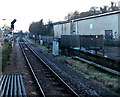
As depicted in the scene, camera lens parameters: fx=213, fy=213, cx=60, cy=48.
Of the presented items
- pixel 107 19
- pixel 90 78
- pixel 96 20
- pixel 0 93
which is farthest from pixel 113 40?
pixel 0 93

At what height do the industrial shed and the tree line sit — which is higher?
the tree line

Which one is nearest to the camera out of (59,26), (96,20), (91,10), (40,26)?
(96,20)

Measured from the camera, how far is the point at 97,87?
31.0 feet

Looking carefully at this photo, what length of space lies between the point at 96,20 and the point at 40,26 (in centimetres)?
3434

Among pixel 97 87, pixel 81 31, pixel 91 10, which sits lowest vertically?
pixel 97 87

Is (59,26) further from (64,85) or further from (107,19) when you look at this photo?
(64,85)

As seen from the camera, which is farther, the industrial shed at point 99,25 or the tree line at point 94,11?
the tree line at point 94,11

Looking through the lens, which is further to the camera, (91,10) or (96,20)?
(91,10)

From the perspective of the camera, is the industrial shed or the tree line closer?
Result: the industrial shed

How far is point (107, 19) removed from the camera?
39.2 metres

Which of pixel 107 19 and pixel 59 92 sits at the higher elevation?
pixel 107 19

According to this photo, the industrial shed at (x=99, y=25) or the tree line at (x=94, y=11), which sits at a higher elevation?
the tree line at (x=94, y=11)

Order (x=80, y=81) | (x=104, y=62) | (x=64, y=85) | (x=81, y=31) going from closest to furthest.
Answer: (x=64, y=85), (x=80, y=81), (x=104, y=62), (x=81, y=31)

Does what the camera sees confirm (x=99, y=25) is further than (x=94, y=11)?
No
